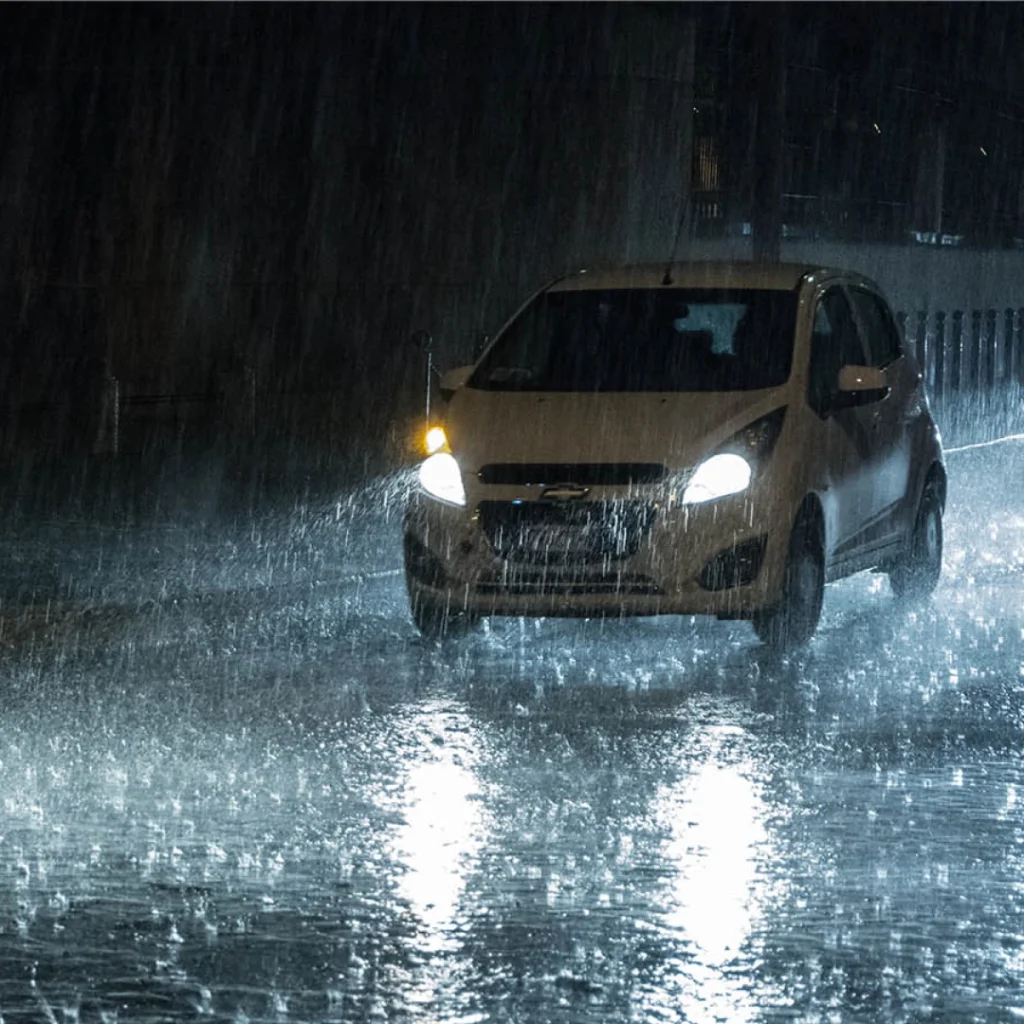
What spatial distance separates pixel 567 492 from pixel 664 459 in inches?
17.6

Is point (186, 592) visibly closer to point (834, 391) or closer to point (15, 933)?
point (834, 391)

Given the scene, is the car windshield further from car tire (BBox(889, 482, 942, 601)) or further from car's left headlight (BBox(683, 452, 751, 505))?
car tire (BBox(889, 482, 942, 601))

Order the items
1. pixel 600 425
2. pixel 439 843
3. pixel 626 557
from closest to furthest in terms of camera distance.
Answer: pixel 439 843
pixel 626 557
pixel 600 425

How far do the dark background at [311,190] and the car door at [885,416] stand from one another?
9.64 metres

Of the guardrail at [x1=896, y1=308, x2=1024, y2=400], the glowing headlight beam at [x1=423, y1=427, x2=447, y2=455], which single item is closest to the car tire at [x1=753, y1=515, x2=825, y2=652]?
the glowing headlight beam at [x1=423, y1=427, x2=447, y2=455]

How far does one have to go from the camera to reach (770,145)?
83.8 feet

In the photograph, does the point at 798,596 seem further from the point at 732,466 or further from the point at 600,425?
the point at 600,425

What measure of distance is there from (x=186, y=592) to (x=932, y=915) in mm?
7111

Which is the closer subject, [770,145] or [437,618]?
[437,618]

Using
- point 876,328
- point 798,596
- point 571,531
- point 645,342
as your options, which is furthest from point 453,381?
point 876,328

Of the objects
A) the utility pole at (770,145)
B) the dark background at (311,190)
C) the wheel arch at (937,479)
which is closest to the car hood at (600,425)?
the wheel arch at (937,479)

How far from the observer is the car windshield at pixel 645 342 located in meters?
11.7

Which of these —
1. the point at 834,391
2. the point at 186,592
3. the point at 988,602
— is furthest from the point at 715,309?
the point at 186,592

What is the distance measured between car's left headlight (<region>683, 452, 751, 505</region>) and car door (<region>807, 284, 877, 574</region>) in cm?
54
